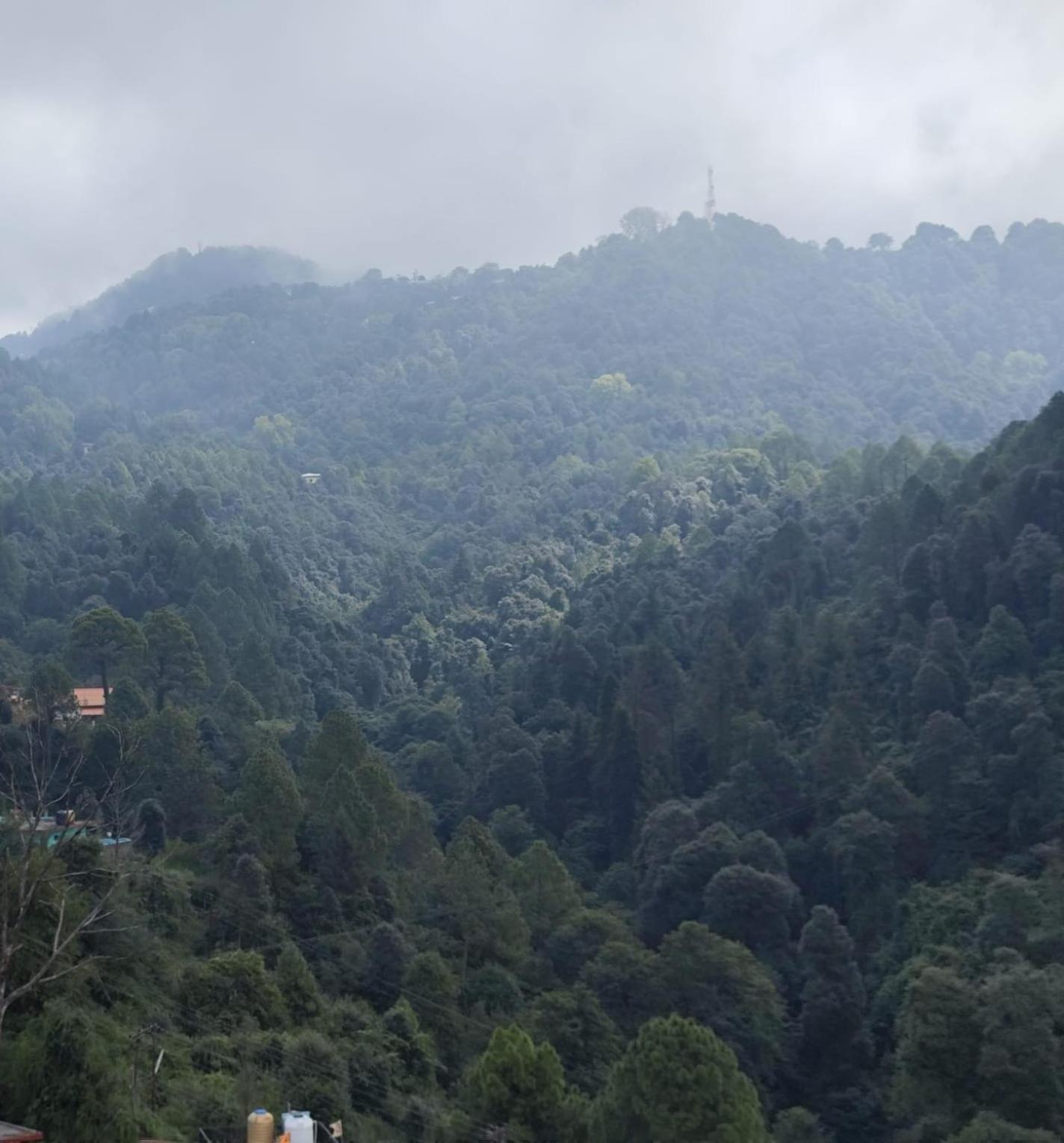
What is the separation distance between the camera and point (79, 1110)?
18422 mm

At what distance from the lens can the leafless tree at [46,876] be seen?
57.9ft

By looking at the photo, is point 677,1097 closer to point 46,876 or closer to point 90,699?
point 46,876

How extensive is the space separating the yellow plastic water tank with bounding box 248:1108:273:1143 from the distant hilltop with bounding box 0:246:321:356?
16639 cm

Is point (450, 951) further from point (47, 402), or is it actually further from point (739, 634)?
point (47, 402)

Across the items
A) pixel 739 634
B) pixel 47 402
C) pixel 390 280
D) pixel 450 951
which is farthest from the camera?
pixel 390 280

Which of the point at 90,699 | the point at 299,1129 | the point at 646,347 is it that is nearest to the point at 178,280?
the point at 646,347

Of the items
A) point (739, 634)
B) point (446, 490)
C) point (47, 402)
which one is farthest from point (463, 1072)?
point (47, 402)

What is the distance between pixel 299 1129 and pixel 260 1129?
1.76 feet

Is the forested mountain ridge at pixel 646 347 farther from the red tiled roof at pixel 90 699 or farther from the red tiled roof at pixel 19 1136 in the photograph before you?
the red tiled roof at pixel 19 1136

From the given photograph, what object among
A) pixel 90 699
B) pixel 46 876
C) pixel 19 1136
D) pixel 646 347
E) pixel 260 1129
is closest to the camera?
pixel 19 1136

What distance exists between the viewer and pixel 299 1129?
19.2 metres

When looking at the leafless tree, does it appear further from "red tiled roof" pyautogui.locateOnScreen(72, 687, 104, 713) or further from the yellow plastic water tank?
"red tiled roof" pyautogui.locateOnScreen(72, 687, 104, 713)

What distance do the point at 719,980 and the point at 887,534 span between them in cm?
2179

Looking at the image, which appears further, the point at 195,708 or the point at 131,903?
the point at 195,708
